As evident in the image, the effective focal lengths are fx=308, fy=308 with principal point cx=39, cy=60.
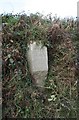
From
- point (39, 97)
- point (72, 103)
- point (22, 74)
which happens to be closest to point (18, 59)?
point (22, 74)

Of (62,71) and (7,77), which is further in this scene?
(62,71)

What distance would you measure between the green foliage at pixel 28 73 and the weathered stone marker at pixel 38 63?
76mm

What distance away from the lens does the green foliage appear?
4465 millimetres

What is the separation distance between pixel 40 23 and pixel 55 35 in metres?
0.31

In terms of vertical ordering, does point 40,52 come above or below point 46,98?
above

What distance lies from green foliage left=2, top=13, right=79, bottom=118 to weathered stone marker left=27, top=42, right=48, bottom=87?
0.25ft

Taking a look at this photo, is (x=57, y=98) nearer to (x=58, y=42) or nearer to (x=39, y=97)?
(x=39, y=97)

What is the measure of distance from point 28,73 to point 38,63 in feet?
0.70

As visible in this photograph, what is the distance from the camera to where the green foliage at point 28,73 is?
4.46 m

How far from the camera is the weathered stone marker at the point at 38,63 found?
15.1 ft

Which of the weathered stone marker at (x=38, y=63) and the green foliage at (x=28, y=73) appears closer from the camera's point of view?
the green foliage at (x=28, y=73)

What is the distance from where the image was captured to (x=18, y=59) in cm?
458

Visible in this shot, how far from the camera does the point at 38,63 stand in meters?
4.63

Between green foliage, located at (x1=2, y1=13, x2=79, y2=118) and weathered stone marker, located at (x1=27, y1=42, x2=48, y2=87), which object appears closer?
green foliage, located at (x1=2, y1=13, x2=79, y2=118)
